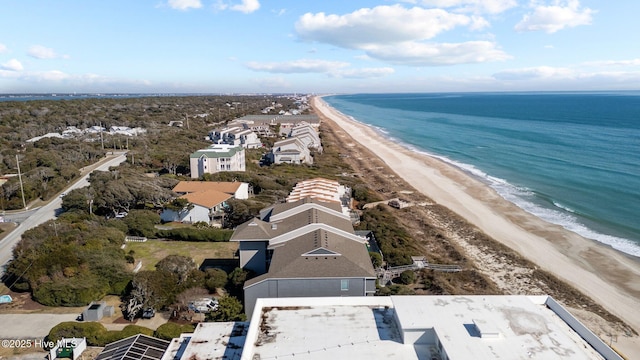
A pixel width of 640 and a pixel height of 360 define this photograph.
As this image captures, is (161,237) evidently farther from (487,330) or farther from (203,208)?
(487,330)

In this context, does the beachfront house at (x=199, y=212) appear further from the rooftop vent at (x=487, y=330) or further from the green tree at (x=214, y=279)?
the rooftop vent at (x=487, y=330)

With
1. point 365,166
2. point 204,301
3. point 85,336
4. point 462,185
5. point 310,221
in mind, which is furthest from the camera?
point 365,166

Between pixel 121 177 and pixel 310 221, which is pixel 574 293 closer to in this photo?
pixel 310 221

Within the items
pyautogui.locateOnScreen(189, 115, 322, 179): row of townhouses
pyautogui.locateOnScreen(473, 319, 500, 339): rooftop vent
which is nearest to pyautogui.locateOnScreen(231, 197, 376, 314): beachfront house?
pyautogui.locateOnScreen(473, 319, 500, 339): rooftop vent

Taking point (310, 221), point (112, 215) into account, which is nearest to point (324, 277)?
point (310, 221)

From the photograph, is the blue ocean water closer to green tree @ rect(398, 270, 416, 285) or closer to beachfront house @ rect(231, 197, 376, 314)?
green tree @ rect(398, 270, 416, 285)

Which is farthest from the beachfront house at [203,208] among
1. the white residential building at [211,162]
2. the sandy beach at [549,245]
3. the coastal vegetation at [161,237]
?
the sandy beach at [549,245]
